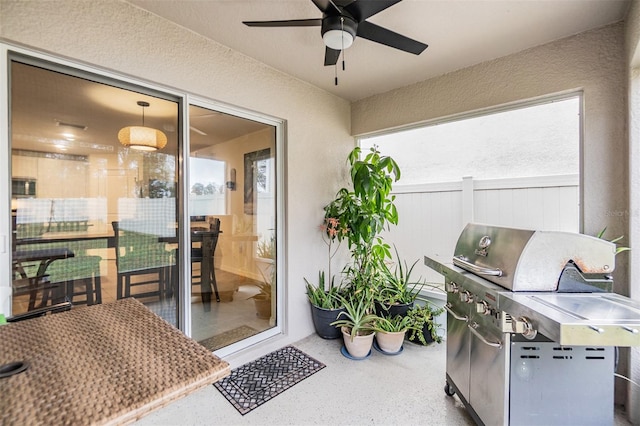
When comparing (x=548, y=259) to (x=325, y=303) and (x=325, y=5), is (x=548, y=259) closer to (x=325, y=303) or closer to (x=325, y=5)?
(x=325, y=5)

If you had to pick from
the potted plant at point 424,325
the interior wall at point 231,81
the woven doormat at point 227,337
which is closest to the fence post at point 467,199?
the potted plant at point 424,325

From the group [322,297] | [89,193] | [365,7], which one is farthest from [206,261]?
[365,7]

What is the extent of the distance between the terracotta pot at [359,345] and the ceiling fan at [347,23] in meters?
2.33

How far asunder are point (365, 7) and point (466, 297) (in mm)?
1737

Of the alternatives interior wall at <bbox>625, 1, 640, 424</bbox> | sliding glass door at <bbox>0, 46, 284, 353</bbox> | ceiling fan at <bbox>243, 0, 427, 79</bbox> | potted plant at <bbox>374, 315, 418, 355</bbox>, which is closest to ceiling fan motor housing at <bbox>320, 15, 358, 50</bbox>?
ceiling fan at <bbox>243, 0, 427, 79</bbox>

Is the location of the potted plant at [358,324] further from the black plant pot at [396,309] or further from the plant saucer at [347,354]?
the black plant pot at [396,309]

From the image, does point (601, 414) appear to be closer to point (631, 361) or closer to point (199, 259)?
point (631, 361)

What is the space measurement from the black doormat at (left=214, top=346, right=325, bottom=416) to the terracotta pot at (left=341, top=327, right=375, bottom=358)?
30 centimetres

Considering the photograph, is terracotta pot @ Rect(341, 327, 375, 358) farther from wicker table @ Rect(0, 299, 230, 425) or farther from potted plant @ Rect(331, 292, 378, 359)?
wicker table @ Rect(0, 299, 230, 425)

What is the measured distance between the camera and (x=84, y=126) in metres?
1.78

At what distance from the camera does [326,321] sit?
2.91 metres

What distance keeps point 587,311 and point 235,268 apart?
96.1 inches

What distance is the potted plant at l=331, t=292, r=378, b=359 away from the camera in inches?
102

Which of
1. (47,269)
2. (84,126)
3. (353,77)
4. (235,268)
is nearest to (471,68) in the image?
(353,77)
